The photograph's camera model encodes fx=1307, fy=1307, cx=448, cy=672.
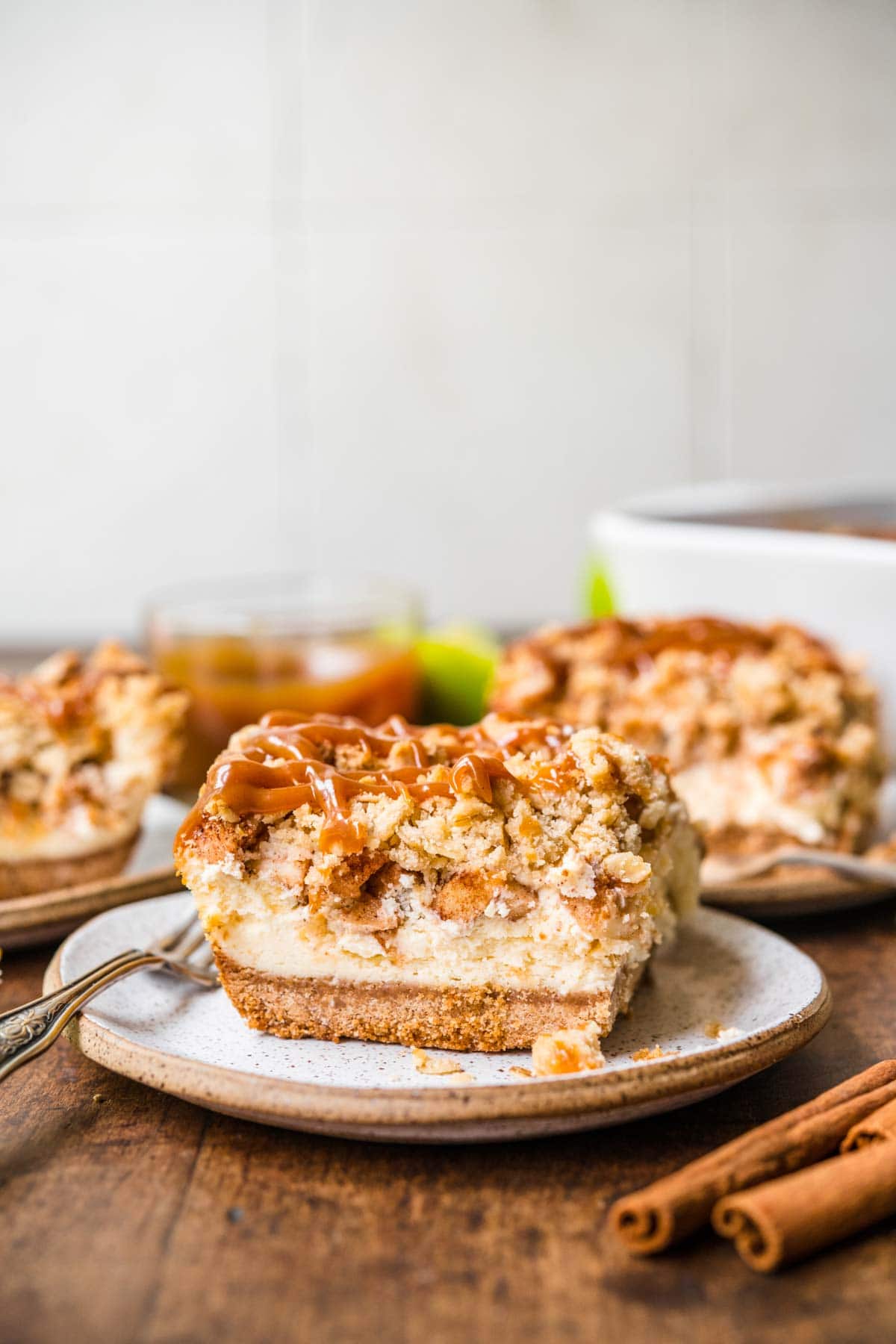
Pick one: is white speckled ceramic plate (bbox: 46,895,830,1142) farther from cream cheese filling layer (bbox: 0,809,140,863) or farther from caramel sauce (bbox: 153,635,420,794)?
caramel sauce (bbox: 153,635,420,794)

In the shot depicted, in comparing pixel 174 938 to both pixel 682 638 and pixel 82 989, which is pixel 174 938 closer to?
pixel 82 989

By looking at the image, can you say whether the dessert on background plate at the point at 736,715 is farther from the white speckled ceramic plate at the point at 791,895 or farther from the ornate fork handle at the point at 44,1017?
the ornate fork handle at the point at 44,1017

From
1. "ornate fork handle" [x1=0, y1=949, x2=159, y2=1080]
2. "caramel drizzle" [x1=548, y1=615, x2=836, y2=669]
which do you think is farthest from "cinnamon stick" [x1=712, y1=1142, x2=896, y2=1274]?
"caramel drizzle" [x1=548, y1=615, x2=836, y2=669]

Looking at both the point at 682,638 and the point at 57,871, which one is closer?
the point at 57,871

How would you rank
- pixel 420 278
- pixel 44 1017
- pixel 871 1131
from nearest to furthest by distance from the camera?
pixel 871 1131, pixel 44 1017, pixel 420 278

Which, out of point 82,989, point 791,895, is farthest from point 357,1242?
point 791,895
